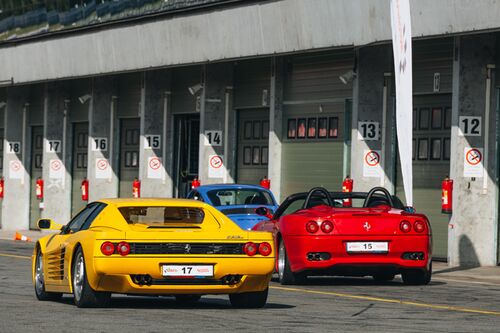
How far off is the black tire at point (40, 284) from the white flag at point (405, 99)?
23.8 ft

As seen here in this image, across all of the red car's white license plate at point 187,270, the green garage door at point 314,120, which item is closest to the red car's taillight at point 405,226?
the red car's white license plate at point 187,270

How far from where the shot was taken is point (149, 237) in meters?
13.9

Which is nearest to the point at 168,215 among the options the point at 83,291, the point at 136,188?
the point at 83,291

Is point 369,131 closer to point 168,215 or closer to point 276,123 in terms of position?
point 276,123

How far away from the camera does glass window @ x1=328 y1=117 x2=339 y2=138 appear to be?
102ft

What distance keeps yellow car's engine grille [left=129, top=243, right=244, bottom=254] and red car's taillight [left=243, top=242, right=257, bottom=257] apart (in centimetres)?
16

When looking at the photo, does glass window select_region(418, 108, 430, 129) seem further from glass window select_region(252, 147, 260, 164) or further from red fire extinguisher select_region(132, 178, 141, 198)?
red fire extinguisher select_region(132, 178, 141, 198)

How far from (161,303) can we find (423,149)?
1367cm

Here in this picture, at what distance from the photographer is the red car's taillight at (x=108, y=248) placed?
1383 cm

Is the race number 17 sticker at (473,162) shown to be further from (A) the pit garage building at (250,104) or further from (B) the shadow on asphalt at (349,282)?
(B) the shadow on asphalt at (349,282)

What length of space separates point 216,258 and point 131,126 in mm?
26387

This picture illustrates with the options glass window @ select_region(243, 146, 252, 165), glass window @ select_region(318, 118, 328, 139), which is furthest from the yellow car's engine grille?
glass window @ select_region(243, 146, 252, 165)

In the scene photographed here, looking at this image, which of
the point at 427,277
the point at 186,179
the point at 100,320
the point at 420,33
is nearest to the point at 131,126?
the point at 186,179

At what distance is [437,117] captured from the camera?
27781 millimetres
